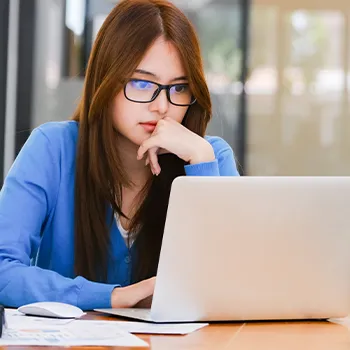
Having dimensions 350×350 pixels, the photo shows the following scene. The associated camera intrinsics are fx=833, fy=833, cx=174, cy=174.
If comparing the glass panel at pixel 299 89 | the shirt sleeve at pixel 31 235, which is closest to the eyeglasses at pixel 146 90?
the shirt sleeve at pixel 31 235

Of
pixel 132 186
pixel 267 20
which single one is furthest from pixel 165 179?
pixel 267 20

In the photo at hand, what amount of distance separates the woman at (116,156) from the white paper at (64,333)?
436 millimetres

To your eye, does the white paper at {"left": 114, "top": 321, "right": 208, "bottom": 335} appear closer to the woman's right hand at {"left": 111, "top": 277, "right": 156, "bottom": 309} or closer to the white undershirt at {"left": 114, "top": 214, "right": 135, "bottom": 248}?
the woman's right hand at {"left": 111, "top": 277, "right": 156, "bottom": 309}

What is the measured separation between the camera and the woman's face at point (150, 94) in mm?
1854

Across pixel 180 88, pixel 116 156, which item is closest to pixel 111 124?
pixel 116 156

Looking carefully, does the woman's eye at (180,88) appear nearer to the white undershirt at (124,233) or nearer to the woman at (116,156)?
the woman at (116,156)

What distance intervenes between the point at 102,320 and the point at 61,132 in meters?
0.69

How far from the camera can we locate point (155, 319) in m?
1.39

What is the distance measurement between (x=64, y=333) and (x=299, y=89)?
3.39 metres

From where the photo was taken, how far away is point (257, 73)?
448 centimetres

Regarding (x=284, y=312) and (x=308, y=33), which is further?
(x=308, y=33)

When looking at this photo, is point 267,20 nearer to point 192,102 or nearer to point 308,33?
point 308,33

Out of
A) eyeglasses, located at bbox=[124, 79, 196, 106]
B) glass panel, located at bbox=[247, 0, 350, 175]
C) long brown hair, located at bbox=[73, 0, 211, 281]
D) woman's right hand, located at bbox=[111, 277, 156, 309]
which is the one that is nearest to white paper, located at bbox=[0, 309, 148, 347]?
woman's right hand, located at bbox=[111, 277, 156, 309]

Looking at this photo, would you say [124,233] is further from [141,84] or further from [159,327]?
[159,327]
